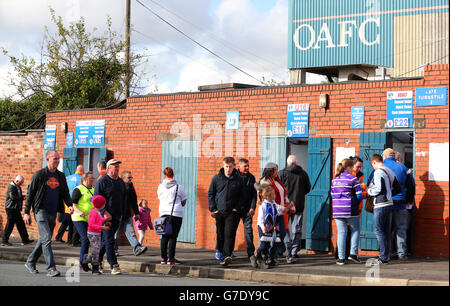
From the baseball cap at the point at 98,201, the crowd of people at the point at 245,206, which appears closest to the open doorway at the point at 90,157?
the crowd of people at the point at 245,206

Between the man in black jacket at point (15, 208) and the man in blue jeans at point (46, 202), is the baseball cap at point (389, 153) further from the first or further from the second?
the man in black jacket at point (15, 208)

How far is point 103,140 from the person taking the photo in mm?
18844

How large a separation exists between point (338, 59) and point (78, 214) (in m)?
17.2

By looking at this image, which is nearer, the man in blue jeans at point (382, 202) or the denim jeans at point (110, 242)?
A: the denim jeans at point (110, 242)

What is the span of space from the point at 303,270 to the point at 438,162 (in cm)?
357

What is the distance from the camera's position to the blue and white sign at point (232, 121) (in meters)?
16.1

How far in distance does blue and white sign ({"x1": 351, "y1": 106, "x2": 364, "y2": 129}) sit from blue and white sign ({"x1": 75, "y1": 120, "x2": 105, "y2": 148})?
24.4 ft

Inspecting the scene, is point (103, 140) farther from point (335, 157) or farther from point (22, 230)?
point (335, 157)

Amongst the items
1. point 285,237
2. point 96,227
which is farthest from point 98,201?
point 285,237

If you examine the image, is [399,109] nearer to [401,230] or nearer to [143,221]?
[401,230]

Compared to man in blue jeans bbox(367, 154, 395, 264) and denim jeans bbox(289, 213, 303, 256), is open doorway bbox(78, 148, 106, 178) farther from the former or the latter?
man in blue jeans bbox(367, 154, 395, 264)

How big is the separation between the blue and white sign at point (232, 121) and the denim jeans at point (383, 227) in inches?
185

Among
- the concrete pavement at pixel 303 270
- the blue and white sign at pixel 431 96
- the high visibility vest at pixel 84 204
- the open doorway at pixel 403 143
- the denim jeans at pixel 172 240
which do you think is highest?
the blue and white sign at pixel 431 96

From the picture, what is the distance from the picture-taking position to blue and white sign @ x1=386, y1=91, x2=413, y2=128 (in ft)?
44.4
